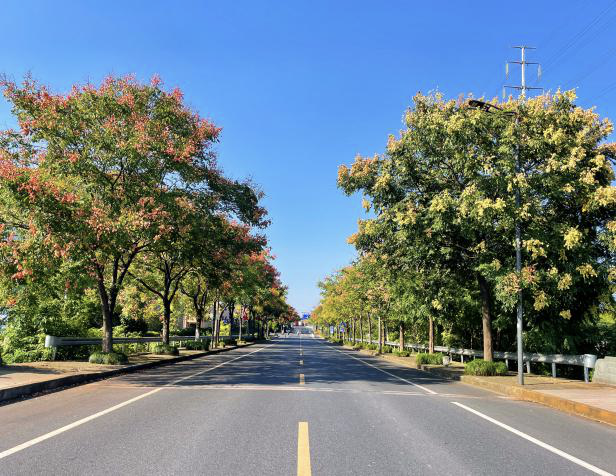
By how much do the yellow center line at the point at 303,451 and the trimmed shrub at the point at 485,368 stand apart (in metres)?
11.3

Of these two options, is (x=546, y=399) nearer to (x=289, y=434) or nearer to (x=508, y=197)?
(x=508, y=197)

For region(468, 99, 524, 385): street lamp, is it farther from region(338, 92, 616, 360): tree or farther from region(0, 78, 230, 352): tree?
region(0, 78, 230, 352): tree

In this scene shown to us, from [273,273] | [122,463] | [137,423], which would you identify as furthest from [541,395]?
[273,273]

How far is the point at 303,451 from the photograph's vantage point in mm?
6371

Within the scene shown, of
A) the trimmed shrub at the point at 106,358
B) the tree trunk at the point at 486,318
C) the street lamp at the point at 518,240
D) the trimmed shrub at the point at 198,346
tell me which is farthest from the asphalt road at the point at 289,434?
the trimmed shrub at the point at 198,346

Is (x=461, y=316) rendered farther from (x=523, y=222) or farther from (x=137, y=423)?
(x=137, y=423)

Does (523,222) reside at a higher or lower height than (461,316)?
higher

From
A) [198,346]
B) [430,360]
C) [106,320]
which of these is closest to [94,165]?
[106,320]

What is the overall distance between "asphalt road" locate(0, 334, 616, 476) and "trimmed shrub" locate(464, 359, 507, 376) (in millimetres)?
5052

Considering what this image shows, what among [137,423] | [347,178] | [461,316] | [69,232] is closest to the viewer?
[137,423]

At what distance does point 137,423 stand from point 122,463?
8.08 ft

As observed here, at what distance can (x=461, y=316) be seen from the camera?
2462cm

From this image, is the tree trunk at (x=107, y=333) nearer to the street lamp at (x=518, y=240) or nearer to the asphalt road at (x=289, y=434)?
the asphalt road at (x=289, y=434)

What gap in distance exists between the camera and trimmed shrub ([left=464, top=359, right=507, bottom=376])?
1764cm
